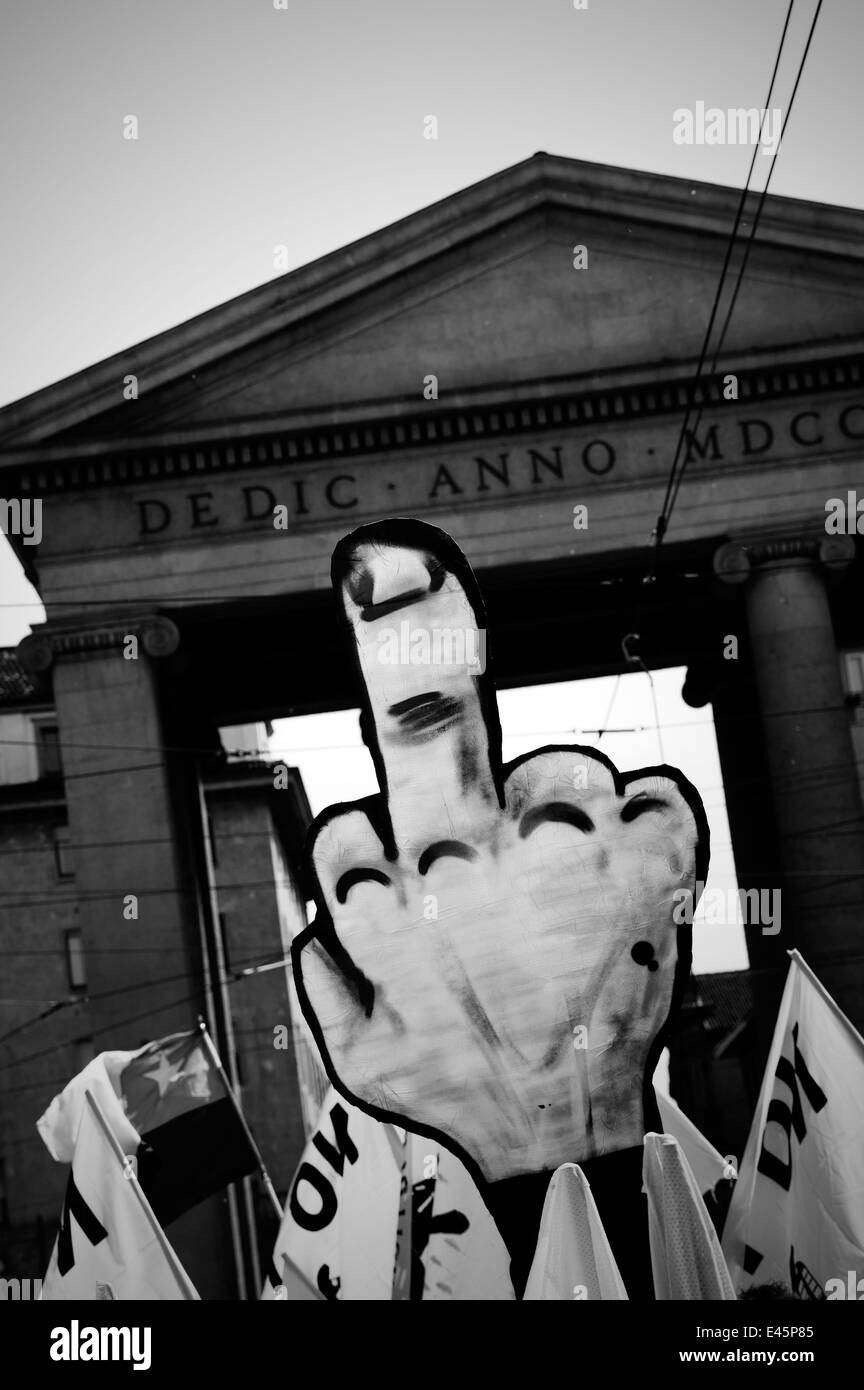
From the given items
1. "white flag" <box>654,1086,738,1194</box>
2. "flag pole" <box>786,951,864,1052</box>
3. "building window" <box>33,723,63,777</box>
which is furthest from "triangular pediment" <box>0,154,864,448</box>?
"building window" <box>33,723,63,777</box>

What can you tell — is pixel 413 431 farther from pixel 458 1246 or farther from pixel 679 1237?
pixel 679 1237

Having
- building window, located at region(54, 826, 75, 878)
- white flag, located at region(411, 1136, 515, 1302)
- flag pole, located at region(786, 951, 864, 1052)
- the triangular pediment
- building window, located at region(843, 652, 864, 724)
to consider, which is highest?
the triangular pediment

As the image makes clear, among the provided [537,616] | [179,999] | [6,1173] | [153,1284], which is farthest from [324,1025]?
[6,1173]

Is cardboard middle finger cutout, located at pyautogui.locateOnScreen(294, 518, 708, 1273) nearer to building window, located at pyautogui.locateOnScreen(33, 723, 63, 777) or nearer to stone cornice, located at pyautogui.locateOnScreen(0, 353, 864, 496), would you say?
stone cornice, located at pyautogui.locateOnScreen(0, 353, 864, 496)

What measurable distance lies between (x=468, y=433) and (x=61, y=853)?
31.2m

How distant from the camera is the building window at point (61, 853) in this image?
169 ft

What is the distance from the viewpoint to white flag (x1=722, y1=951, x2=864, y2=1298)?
10250 mm

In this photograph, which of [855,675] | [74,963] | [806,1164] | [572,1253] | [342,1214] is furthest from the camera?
[855,675]

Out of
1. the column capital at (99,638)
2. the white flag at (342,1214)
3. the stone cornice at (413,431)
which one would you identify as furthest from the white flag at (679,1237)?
the column capital at (99,638)

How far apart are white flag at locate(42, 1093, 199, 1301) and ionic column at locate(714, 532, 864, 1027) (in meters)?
12.7

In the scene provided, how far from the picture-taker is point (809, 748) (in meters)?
22.7

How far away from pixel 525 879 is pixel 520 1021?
700mm

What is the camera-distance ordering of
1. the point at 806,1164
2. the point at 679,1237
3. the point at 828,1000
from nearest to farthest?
1. the point at 679,1237
2. the point at 806,1164
3. the point at 828,1000

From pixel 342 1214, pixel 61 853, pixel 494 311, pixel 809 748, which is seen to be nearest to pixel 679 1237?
pixel 342 1214
